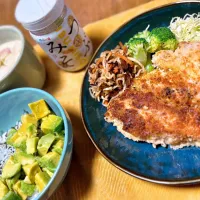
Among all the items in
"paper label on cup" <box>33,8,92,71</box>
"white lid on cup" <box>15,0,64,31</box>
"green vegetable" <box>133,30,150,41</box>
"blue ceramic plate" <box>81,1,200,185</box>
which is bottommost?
"blue ceramic plate" <box>81,1,200,185</box>

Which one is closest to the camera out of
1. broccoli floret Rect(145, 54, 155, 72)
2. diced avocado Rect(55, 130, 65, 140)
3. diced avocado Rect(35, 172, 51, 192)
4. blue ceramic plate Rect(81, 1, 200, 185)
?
blue ceramic plate Rect(81, 1, 200, 185)

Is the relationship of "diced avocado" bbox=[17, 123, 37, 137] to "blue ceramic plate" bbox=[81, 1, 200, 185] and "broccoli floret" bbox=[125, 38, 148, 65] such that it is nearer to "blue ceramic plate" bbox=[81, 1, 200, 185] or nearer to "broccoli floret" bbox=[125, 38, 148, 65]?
"blue ceramic plate" bbox=[81, 1, 200, 185]

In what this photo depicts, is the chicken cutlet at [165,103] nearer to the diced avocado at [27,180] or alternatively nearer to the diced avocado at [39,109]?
the diced avocado at [39,109]

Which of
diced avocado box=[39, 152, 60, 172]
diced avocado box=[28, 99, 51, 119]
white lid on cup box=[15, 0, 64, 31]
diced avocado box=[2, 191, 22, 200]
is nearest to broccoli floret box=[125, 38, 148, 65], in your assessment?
white lid on cup box=[15, 0, 64, 31]

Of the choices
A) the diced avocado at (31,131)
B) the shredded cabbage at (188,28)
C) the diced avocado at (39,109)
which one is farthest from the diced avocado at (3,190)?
the shredded cabbage at (188,28)

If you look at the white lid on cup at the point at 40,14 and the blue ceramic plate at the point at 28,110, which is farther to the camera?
the white lid on cup at the point at 40,14

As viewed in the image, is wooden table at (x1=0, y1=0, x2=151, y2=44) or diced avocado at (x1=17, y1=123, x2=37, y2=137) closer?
diced avocado at (x1=17, y1=123, x2=37, y2=137)
